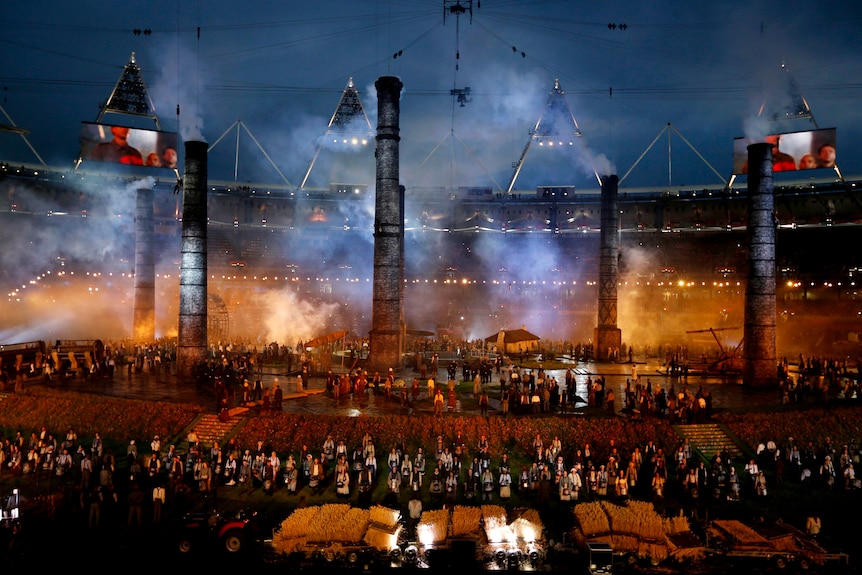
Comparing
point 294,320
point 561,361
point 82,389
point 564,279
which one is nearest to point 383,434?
point 82,389

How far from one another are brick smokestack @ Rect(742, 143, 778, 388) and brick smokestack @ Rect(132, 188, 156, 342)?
125ft

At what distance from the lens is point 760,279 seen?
27.8m

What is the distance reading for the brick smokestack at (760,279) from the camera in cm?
2748

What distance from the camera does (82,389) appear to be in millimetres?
25219

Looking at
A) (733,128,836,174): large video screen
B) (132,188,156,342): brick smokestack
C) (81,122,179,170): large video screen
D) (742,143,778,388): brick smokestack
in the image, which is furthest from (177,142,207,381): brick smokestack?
(733,128,836,174): large video screen

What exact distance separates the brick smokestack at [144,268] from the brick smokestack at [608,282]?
103 ft

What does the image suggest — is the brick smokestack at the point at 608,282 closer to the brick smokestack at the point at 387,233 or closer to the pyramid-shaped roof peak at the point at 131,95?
the brick smokestack at the point at 387,233

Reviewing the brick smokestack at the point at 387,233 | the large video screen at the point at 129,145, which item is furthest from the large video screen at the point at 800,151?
the large video screen at the point at 129,145

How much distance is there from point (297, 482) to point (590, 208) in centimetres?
5598

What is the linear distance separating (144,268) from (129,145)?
9209mm

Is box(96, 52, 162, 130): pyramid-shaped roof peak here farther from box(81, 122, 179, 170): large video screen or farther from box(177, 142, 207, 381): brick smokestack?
box(177, 142, 207, 381): brick smokestack

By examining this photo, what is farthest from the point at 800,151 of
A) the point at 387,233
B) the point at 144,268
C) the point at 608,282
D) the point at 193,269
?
the point at 144,268

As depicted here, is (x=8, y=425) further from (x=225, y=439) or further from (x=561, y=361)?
(x=561, y=361)

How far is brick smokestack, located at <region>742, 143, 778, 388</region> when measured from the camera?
27.5 meters
